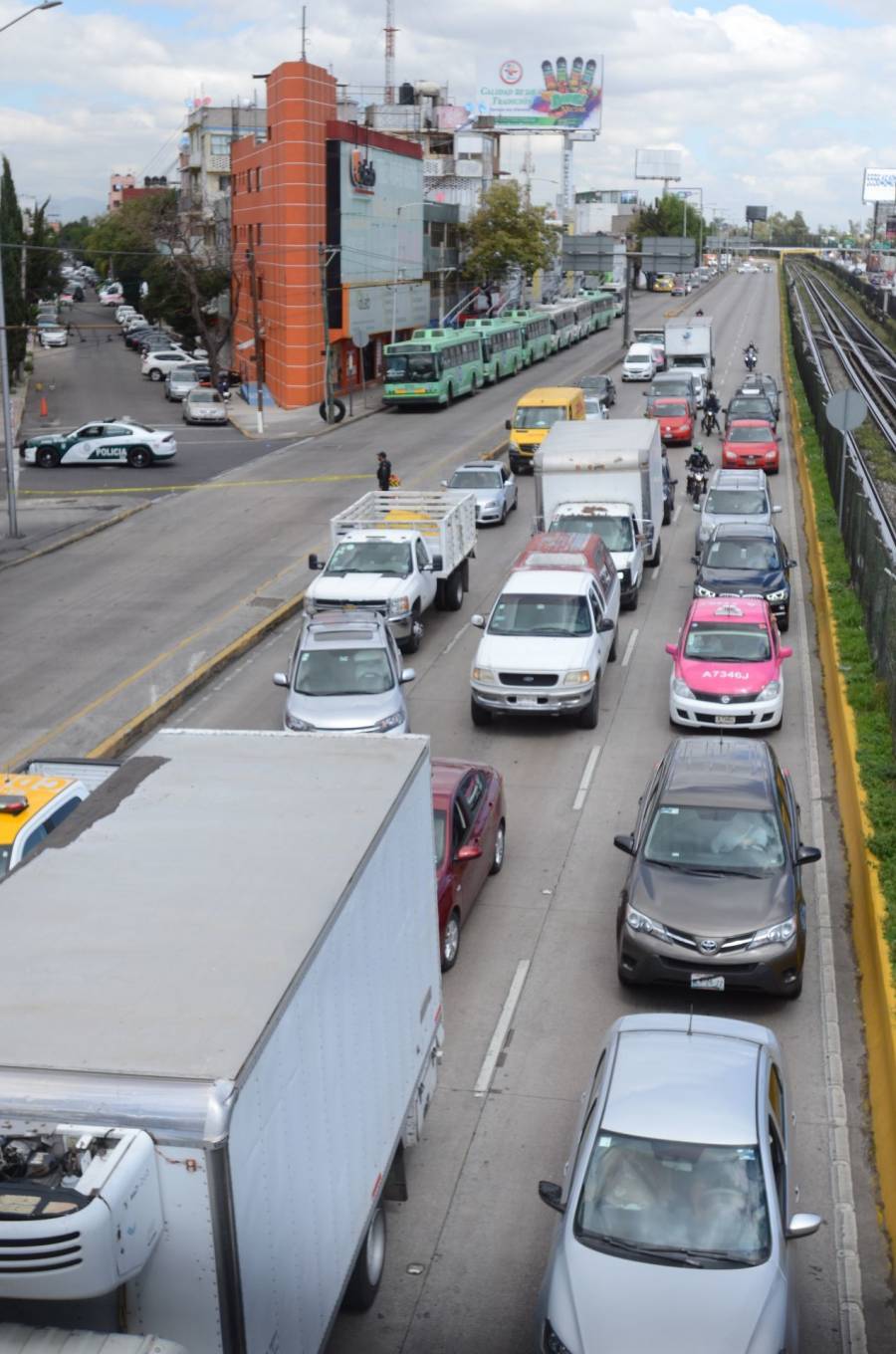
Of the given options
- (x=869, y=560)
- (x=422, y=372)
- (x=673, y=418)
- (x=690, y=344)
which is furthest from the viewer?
(x=690, y=344)

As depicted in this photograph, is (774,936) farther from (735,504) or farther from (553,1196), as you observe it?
(735,504)

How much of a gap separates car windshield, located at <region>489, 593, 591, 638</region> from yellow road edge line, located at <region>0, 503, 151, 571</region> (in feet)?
46.0

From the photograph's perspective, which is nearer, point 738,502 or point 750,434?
point 738,502

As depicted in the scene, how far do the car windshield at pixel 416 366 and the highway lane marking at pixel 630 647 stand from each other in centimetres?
3244

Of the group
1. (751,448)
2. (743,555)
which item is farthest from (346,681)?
(751,448)

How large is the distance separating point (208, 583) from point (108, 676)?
271 inches

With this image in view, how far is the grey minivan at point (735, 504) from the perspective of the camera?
96.4 feet

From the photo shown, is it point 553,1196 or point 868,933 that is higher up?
point 553,1196

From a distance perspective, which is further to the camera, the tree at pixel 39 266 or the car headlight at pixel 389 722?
the tree at pixel 39 266

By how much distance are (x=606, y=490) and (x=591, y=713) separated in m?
8.93

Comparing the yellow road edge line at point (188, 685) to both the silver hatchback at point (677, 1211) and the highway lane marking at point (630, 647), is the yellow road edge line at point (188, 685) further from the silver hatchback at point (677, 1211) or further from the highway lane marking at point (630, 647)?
the silver hatchback at point (677, 1211)

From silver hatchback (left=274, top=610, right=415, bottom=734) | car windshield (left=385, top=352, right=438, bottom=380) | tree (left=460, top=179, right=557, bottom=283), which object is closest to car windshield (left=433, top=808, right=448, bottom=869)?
silver hatchback (left=274, top=610, right=415, bottom=734)

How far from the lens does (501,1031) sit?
12031 mm

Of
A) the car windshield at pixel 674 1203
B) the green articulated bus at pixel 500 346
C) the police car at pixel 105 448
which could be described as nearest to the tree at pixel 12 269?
the police car at pixel 105 448
